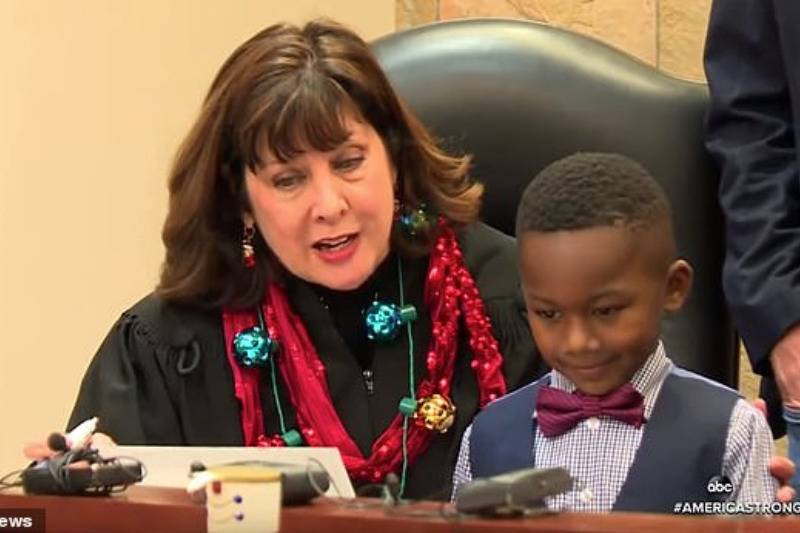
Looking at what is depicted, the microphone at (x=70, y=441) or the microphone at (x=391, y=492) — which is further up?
the microphone at (x=391, y=492)

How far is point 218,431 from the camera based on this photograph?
168 cm

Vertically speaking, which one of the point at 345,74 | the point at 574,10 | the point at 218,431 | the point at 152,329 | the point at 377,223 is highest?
the point at 574,10

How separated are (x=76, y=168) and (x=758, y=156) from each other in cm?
123

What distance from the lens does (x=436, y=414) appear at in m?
1.66

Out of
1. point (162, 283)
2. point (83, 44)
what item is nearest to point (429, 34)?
point (162, 283)

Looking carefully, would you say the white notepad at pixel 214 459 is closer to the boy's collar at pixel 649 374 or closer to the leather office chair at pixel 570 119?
the boy's collar at pixel 649 374

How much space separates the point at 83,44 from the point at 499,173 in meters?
0.95

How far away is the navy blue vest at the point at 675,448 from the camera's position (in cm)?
128

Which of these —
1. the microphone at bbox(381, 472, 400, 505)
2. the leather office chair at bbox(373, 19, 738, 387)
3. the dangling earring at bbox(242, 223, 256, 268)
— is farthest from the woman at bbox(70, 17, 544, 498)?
the microphone at bbox(381, 472, 400, 505)

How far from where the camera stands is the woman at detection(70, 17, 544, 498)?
1.66 meters

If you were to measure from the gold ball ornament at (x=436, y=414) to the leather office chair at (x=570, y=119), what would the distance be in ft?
1.02

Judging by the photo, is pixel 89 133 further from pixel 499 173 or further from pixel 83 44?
pixel 499 173

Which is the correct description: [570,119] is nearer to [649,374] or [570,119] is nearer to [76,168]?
[649,374]

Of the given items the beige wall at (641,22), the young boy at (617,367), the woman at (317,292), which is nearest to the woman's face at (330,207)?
the woman at (317,292)
